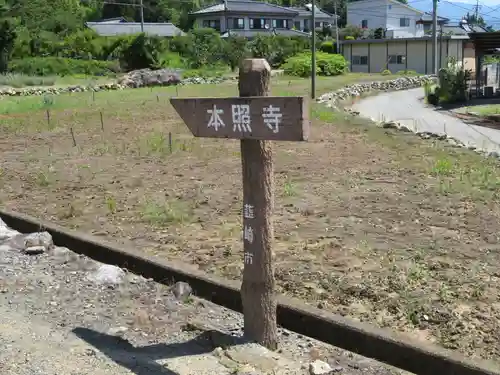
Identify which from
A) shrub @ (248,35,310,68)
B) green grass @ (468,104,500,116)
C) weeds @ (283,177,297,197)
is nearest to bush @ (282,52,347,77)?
shrub @ (248,35,310,68)

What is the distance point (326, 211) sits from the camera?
258 inches

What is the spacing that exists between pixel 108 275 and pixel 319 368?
6.53 ft

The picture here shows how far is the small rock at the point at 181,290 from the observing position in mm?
4398

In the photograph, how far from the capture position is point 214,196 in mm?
7359

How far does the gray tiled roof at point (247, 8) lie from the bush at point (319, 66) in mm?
14381

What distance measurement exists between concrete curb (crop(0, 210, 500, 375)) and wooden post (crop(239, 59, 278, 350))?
0.38 meters

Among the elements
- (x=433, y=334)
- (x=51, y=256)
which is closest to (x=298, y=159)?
(x=51, y=256)

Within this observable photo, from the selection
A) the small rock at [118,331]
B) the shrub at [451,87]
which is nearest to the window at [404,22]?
the shrub at [451,87]

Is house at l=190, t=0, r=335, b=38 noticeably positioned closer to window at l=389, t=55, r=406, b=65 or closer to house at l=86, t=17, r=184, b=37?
house at l=86, t=17, r=184, b=37

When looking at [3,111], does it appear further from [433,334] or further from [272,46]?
[272,46]

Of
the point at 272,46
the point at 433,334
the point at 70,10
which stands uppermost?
the point at 70,10

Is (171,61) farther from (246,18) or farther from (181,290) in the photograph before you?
(181,290)

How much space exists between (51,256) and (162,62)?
107ft

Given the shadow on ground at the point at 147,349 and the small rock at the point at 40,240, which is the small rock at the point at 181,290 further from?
the small rock at the point at 40,240
